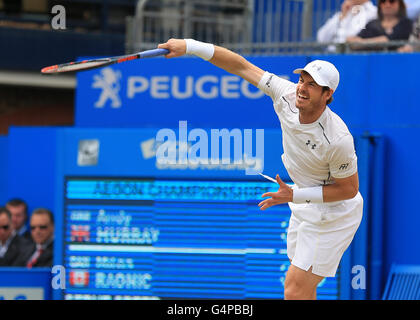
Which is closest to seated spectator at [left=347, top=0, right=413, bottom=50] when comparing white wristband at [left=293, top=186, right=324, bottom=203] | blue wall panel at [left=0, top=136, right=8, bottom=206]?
white wristband at [left=293, top=186, right=324, bottom=203]

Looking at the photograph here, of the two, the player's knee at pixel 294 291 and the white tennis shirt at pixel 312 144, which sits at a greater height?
the white tennis shirt at pixel 312 144

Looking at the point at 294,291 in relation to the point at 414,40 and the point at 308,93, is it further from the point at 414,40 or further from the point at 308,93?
the point at 414,40

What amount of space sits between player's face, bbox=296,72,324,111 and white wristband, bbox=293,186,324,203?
529 mm

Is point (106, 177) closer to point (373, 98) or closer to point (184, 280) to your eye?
point (184, 280)

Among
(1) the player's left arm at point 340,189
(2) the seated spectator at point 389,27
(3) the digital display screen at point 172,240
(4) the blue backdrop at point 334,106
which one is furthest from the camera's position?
(2) the seated spectator at point 389,27

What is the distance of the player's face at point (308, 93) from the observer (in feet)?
18.2

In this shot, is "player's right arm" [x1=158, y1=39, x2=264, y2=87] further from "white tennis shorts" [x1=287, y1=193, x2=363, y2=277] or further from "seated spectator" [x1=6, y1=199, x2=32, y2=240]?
"seated spectator" [x1=6, y1=199, x2=32, y2=240]

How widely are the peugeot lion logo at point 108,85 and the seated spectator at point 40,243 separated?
54.3 inches

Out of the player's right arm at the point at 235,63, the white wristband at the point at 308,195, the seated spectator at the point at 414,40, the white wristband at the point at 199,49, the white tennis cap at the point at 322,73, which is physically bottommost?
the white wristband at the point at 308,195

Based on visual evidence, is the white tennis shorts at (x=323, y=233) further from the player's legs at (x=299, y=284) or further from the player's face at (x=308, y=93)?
the player's face at (x=308, y=93)

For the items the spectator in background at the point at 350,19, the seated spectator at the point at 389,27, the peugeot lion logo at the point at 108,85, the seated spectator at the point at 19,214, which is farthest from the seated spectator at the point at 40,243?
the seated spectator at the point at 389,27

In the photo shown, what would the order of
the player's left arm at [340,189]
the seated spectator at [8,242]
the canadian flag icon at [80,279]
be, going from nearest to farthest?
the player's left arm at [340,189] < the canadian flag icon at [80,279] < the seated spectator at [8,242]

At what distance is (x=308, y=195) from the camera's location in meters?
5.68
